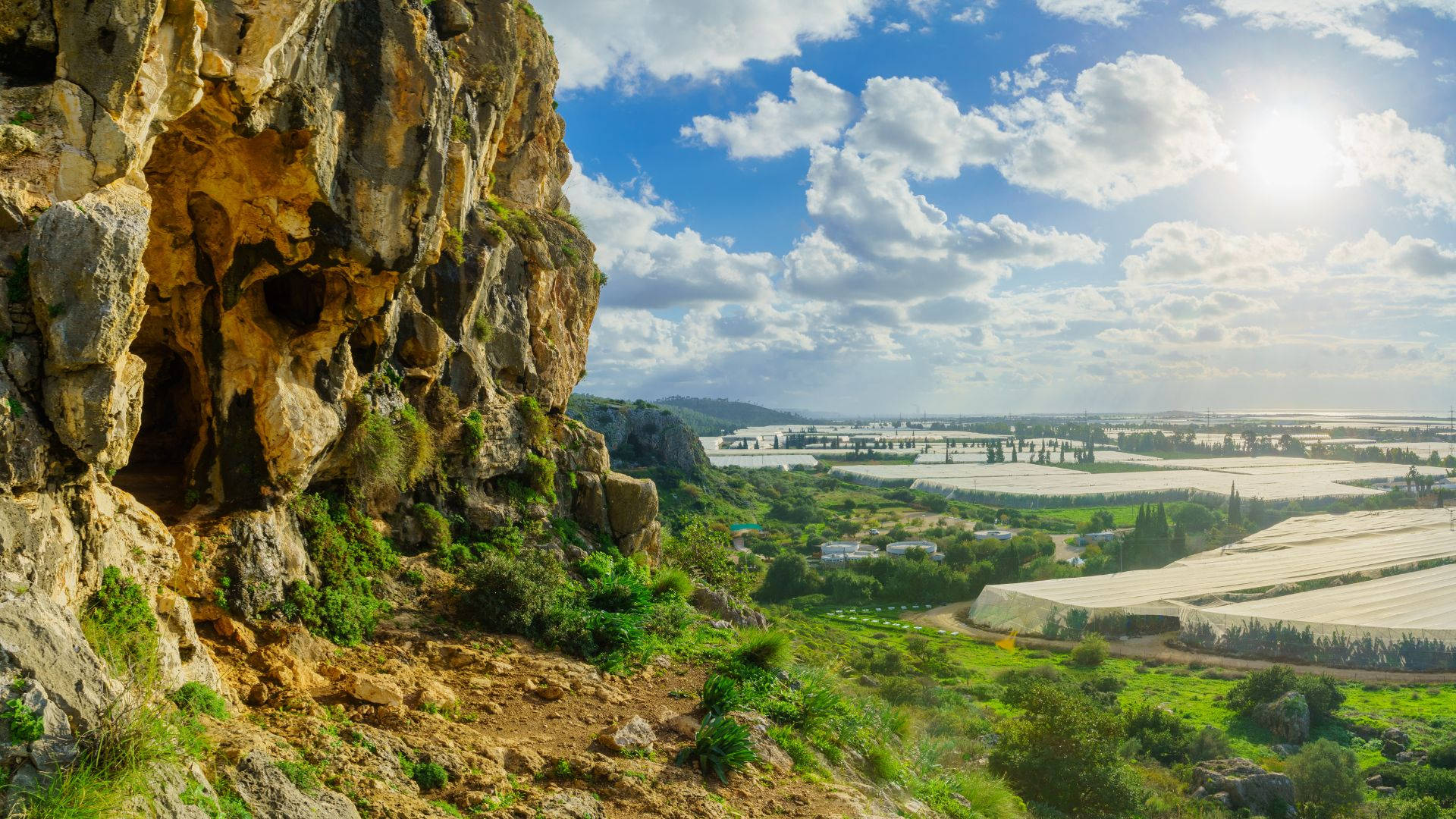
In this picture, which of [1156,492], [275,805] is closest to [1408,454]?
[1156,492]

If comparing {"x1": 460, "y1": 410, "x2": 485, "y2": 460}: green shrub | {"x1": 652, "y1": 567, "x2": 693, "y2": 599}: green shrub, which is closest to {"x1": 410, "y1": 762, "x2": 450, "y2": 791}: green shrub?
{"x1": 652, "y1": 567, "x2": 693, "y2": 599}: green shrub

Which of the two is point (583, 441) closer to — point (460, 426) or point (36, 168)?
point (460, 426)

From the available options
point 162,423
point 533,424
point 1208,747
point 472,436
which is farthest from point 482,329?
point 1208,747

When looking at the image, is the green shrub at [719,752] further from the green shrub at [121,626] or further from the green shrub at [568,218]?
the green shrub at [568,218]

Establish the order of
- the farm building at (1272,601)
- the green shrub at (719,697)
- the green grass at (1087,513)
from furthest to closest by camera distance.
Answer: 1. the green grass at (1087,513)
2. the farm building at (1272,601)
3. the green shrub at (719,697)

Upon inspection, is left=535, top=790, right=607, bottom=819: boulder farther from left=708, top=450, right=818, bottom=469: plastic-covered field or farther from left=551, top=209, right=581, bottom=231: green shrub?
left=708, top=450, right=818, bottom=469: plastic-covered field

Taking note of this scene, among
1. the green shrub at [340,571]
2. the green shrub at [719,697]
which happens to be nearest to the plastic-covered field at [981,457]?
the green shrub at [340,571]
